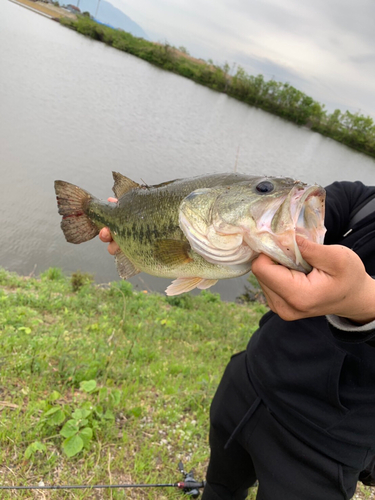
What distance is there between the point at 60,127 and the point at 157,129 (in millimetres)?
6852

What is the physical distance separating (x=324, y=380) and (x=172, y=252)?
111cm

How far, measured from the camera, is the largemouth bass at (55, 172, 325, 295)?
53.9 inches

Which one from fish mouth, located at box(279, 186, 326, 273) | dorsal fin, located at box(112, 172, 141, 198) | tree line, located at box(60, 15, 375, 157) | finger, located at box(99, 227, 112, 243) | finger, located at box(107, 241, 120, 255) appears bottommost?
finger, located at box(107, 241, 120, 255)

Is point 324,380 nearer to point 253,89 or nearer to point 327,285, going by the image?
point 327,285

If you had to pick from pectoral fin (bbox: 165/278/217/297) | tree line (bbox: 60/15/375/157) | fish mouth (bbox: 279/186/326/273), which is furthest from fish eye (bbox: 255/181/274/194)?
tree line (bbox: 60/15/375/157)

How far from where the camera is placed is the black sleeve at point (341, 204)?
2.09 metres

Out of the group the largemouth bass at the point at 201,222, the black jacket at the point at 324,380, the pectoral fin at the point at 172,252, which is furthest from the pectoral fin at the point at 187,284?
the black jacket at the point at 324,380

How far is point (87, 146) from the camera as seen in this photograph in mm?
14117

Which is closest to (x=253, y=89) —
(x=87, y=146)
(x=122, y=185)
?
(x=87, y=146)

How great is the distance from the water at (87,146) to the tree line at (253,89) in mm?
29582

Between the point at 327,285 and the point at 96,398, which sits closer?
the point at 327,285

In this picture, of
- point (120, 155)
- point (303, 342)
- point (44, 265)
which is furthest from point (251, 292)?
Result: point (303, 342)

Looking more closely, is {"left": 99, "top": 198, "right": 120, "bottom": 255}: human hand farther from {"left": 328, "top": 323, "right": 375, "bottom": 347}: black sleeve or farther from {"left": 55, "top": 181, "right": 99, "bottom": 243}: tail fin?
{"left": 328, "top": 323, "right": 375, "bottom": 347}: black sleeve

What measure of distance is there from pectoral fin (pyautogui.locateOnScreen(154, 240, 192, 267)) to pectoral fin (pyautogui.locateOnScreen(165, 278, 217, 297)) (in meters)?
0.13
